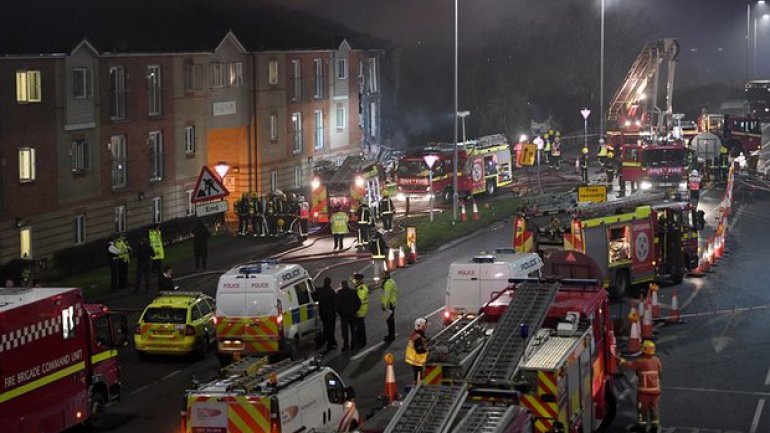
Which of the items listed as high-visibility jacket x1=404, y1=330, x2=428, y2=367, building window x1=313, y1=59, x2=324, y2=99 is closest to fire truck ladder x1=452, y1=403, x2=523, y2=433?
high-visibility jacket x1=404, y1=330, x2=428, y2=367

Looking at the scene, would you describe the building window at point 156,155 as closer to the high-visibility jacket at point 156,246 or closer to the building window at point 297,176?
the building window at point 297,176

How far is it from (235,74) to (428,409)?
40.3 m

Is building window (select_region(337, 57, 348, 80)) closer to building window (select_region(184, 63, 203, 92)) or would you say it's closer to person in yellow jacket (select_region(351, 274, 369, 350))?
building window (select_region(184, 63, 203, 92))

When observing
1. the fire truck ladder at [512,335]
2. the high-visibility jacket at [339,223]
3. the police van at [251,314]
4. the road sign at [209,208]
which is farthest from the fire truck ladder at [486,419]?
the high-visibility jacket at [339,223]

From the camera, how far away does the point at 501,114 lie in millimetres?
84312

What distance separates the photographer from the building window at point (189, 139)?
51188 mm

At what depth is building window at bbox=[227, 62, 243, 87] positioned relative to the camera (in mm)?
54938

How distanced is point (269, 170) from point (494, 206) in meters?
Result: 9.48

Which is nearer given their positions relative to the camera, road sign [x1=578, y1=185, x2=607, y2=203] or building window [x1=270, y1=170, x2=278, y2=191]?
road sign [x1=578, y1=185, x2=607, y2=203]

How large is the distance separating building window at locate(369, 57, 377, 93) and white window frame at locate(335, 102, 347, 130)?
15.7 ft

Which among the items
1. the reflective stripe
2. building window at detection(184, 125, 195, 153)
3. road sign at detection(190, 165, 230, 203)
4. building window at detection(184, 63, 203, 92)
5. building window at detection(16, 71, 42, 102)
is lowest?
the reflective stripe

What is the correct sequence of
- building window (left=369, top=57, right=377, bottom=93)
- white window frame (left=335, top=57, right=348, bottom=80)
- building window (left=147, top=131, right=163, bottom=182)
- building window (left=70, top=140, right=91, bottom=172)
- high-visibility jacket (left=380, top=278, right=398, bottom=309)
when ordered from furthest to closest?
1. building window (left=369, top=57, right=377, bottom=93)
2. white window frame (left=335, top=57, right=348, bottom=80)
3. building window (left=147, top=131, right=163, bottom=182)
4. building window (left=70, top=140, right=91, bottom=172)
5. high-visibility jacket (left=380, top=278, right=398, bottom=309)

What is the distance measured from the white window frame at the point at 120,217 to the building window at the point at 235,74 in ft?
33.4

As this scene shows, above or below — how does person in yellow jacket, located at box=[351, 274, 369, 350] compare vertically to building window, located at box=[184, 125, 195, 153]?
below
